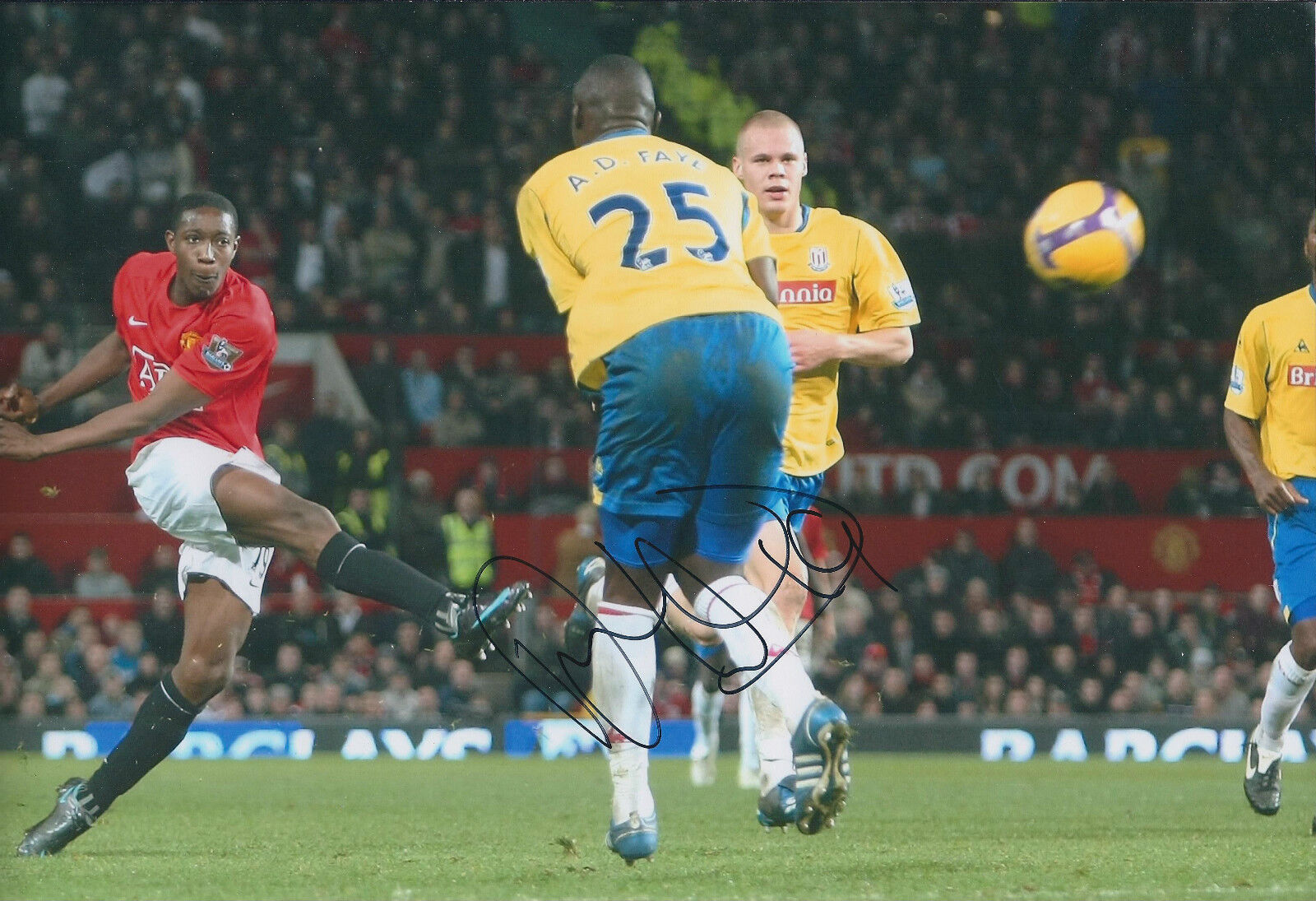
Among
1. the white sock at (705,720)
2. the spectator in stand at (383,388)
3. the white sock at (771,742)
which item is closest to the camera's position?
the white sock at (771,742)

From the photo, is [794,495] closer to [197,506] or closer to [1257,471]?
[1257,471]

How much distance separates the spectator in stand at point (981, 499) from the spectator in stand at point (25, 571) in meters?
7.36

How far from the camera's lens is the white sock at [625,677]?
489 centimetres

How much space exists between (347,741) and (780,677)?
946 centimetres

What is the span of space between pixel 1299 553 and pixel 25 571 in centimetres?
957

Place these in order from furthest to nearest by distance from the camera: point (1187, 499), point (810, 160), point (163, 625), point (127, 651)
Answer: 1. point (810, 160)
2. point (1187, 499)
3. point (163, 625)
4. point (127, 651)

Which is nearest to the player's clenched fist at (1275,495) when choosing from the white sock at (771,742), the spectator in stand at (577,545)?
the white sock at (771,742)

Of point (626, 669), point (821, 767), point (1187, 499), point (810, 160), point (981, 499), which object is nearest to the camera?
point (821, 767)

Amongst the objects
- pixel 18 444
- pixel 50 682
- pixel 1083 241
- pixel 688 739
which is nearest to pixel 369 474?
pixel 50 682

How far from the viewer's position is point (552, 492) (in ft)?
45.7

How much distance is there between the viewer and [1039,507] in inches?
582

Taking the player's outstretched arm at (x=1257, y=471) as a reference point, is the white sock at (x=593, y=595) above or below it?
below

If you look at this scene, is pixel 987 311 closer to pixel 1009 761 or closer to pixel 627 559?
pixel 1009 761

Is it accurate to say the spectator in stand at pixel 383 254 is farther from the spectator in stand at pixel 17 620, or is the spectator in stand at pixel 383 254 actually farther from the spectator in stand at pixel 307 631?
the spectator in stand at pixel 17 620
